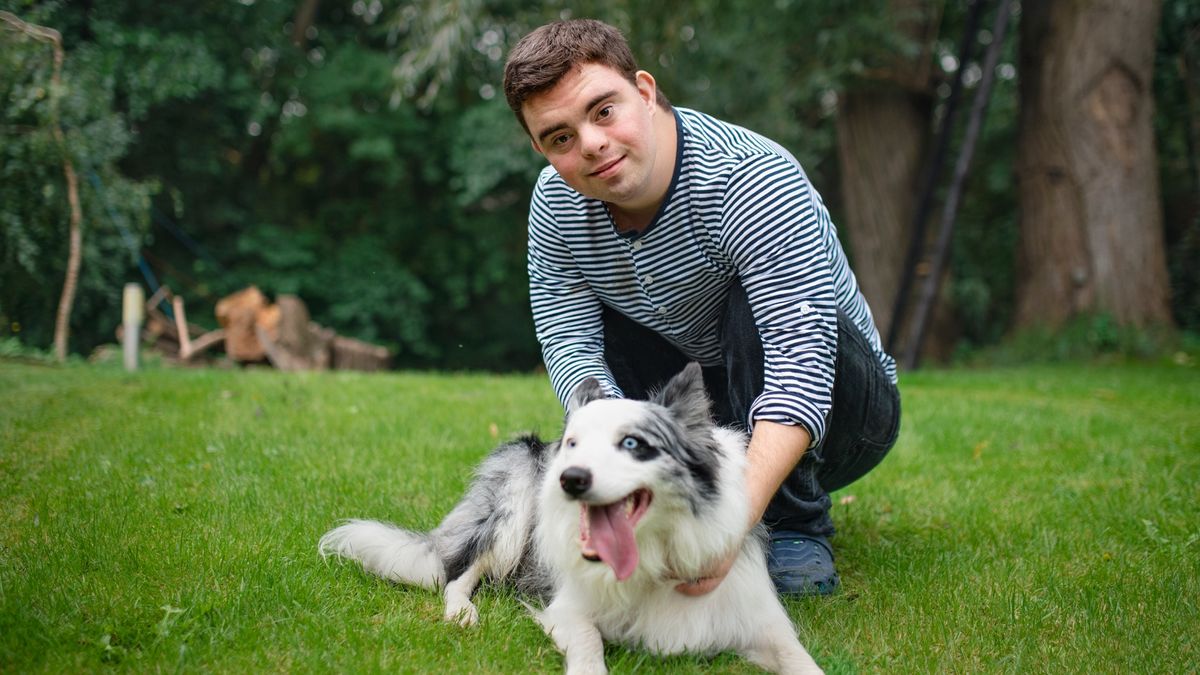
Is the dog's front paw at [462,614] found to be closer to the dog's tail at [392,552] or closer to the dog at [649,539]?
the dog at [649,539]

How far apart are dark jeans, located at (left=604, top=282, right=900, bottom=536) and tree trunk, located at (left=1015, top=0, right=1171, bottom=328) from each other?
762cm

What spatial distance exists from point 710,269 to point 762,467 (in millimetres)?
745

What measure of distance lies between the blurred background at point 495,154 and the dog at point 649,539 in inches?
292

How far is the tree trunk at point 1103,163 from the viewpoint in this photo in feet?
31.2

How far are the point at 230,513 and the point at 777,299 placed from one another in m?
2.22

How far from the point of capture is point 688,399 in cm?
244

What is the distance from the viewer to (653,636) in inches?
96.9

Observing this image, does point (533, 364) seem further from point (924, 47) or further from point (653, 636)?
point (653, 636)

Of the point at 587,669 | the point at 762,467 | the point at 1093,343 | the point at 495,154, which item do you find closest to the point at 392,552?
the point at 587,669

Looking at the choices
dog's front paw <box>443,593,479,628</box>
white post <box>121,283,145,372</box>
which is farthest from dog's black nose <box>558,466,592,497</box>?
white post <box>121,283,145,372</box>

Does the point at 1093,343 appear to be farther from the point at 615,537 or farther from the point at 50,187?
the point at 50,187

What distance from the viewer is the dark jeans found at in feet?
9.59

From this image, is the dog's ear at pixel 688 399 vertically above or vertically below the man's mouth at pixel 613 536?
above

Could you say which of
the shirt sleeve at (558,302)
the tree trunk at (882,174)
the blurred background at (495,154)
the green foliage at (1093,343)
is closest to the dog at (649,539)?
the shirt sleeve at (558,302)
